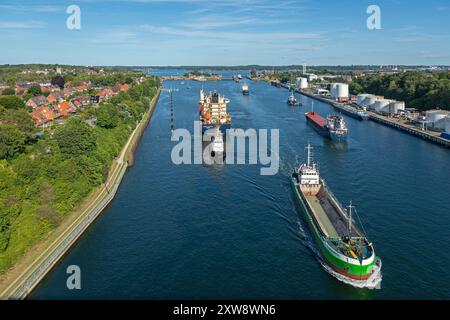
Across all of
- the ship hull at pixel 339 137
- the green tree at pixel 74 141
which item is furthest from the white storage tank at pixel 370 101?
the green tree at pixel 74 141

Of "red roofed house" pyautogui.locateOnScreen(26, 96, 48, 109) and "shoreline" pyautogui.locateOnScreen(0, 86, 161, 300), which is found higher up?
"red roofed house" pyautogui.locateOnScreen(26, 96, 48, 109)

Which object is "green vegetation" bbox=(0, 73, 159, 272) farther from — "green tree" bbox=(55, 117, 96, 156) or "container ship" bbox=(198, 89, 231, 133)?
→ "container ship" bbox=(198, 89, 231, 133)

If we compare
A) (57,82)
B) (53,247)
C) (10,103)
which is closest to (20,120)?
(10,103)

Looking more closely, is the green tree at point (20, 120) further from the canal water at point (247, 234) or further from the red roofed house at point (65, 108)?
the red roofed house at point (65, 108)

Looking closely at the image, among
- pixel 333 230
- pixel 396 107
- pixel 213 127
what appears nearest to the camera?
pixel 333 230

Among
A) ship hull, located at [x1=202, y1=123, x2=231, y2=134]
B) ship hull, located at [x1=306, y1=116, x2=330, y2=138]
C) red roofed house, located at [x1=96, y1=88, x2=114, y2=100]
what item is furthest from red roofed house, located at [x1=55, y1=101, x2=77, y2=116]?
ship hull, located at [x1=306, y1=116, x2=330, y2=138]

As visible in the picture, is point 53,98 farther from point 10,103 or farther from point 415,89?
point 415,89

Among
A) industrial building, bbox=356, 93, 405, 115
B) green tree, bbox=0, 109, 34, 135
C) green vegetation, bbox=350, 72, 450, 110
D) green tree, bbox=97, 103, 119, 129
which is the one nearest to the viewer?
green tree, bbox=0, 109, 34, 135
